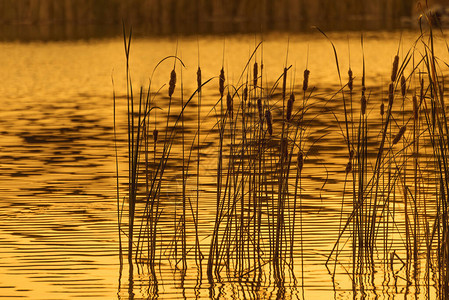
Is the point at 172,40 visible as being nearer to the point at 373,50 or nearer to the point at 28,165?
the point at 373,50

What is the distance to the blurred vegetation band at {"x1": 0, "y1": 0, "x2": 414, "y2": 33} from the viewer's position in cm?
4306

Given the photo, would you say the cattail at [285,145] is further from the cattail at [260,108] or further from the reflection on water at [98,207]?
the reflection on water at [98,207]

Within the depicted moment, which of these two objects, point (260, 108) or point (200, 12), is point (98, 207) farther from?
point (200, 12)

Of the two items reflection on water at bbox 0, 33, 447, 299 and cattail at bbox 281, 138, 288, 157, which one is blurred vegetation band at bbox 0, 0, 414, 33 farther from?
cattail at bbox 281, 138, 288, 157

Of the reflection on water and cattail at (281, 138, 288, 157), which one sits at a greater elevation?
cattail at (281, 138, 288, 157)

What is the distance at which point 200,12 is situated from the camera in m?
44.7

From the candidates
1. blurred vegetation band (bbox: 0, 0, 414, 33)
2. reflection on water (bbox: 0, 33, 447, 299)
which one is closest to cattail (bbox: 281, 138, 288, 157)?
reflection on water (bbox: 0, 33, 447, 299)

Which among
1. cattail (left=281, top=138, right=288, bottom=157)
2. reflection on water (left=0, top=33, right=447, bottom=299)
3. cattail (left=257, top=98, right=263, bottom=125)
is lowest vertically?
reflection on water (left=0, top=33, right=447, bottom=299)

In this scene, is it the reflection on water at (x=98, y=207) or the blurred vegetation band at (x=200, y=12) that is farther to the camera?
the blurred vegetation band at (x=200, y=12)

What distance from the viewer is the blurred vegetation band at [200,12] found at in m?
43.1

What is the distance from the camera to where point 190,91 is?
20.0 metres

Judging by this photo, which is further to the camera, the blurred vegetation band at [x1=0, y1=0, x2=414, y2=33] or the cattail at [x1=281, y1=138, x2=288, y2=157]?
the blurred vegetation band at [x1=0, y1=0, x2=414, y2=33]

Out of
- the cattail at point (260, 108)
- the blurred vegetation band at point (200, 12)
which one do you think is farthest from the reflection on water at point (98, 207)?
the blurred vegetation band at point (200, 12)

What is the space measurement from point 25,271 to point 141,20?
37.8 m
